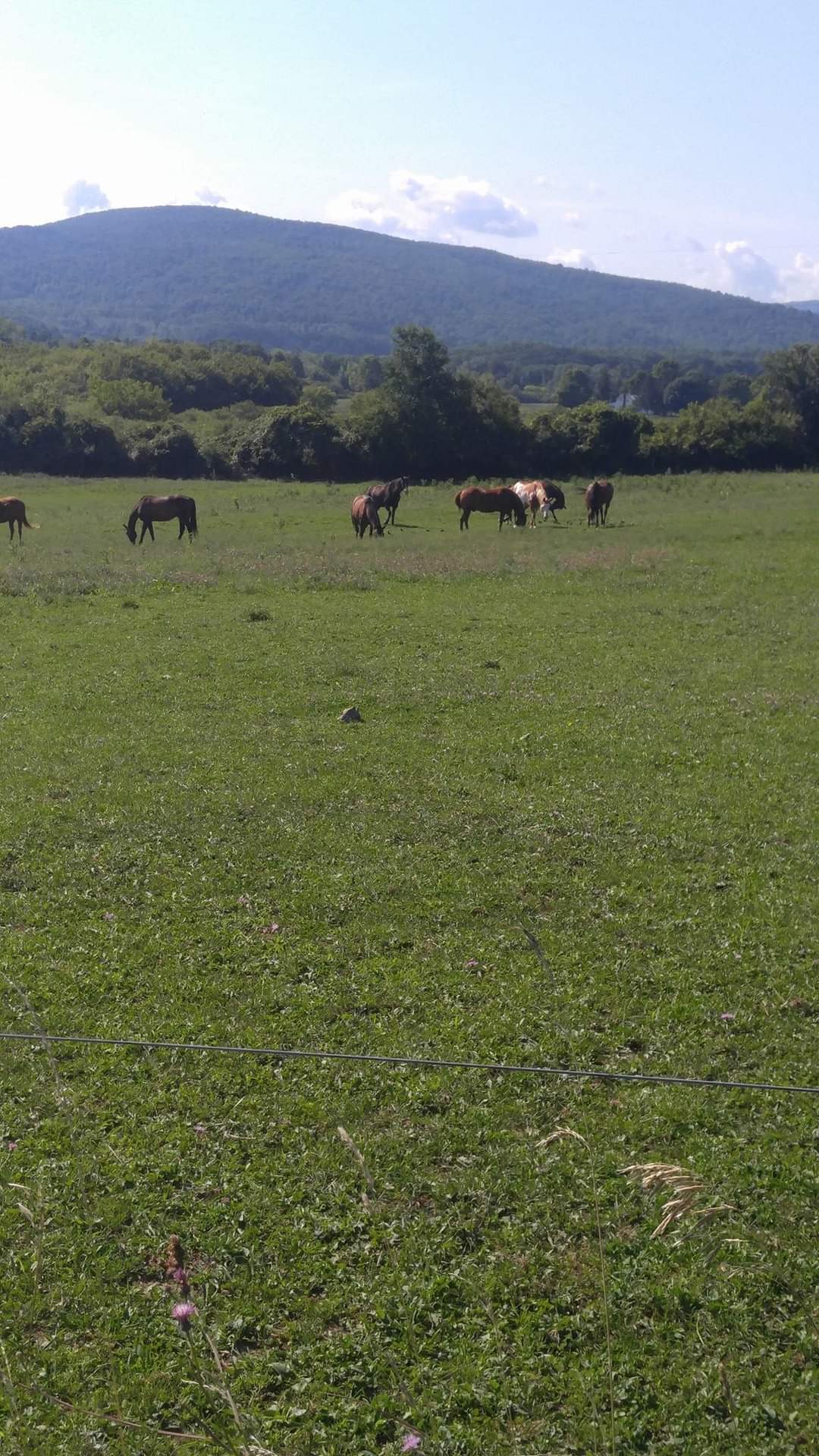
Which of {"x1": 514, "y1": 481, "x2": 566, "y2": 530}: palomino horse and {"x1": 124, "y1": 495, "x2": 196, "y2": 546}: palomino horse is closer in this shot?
{"x1": 124, "y1": 495, "x2": 196, "y2": 546}: palomino horse

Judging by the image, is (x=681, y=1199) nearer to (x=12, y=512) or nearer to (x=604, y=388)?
(x=12, y=512)

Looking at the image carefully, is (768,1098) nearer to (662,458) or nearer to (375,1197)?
(375,1197)

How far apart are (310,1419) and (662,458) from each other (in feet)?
188

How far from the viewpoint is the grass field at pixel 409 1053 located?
3.71 m

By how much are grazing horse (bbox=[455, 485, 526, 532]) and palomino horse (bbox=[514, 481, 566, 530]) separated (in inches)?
29.2

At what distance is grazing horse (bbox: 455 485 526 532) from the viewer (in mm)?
32250

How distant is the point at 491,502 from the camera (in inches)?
1276

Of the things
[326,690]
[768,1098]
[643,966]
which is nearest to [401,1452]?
[768,1098]

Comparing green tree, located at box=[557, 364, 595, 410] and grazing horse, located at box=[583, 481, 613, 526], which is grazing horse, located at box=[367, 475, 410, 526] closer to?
grazing horse, located at box=[583, 481, 613, 526]

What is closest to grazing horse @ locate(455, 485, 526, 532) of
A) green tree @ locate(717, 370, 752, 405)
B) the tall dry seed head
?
the tall dry seed head

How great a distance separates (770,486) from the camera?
44.2 meters

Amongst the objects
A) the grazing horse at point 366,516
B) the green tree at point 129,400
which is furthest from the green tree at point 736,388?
the grazing horse at point 366,516

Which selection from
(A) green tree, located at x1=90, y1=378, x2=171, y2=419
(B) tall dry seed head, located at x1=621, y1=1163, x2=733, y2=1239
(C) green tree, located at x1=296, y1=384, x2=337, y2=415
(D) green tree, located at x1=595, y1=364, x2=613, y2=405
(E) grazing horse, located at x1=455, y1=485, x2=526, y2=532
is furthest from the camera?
(D) green tree, located at x1=595, y1=364, x2=613, y2=405

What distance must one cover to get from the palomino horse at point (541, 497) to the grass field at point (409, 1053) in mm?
20533
